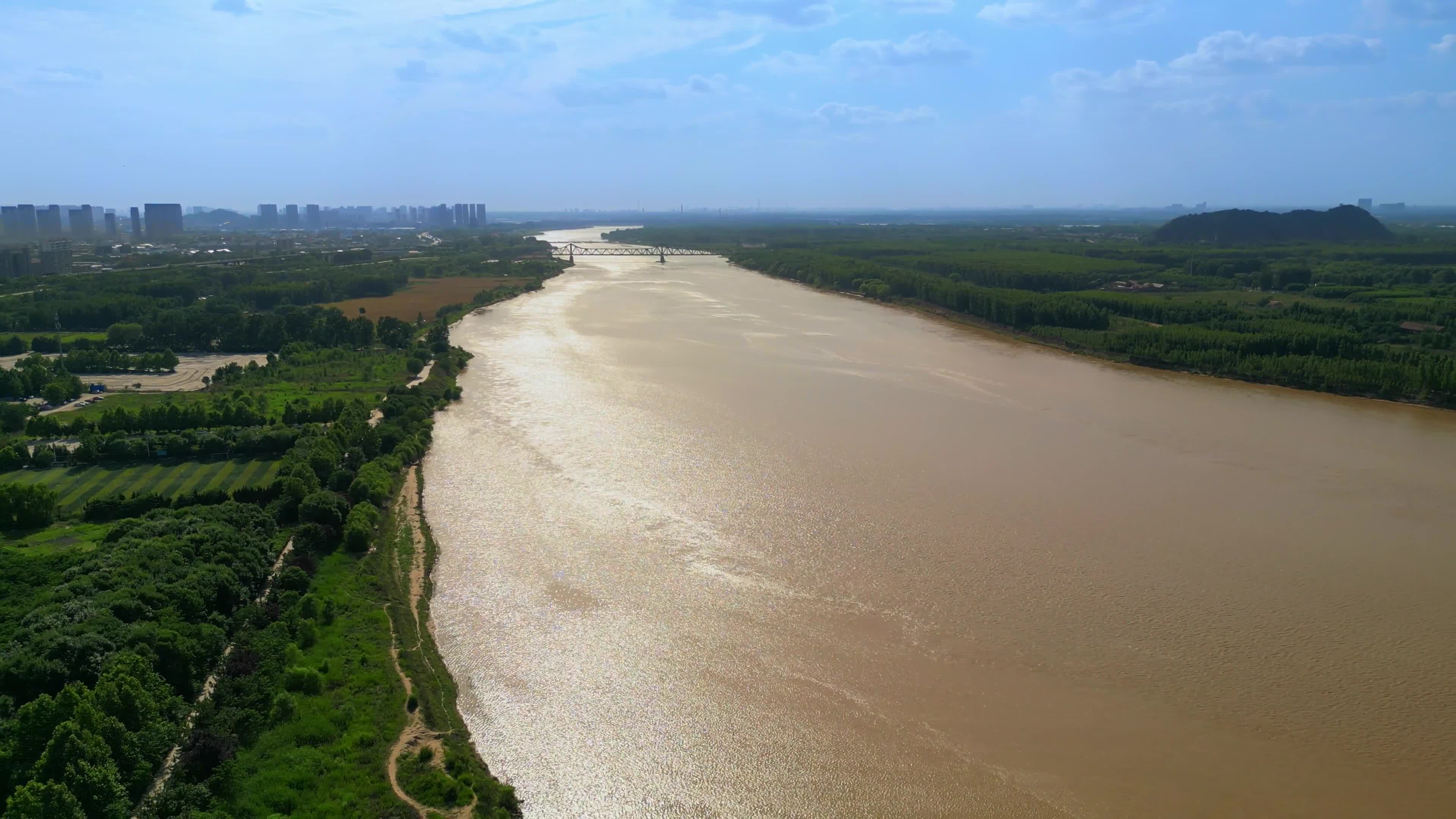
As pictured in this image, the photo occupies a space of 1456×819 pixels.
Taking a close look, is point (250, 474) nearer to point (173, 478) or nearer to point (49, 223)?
point (173, 478)

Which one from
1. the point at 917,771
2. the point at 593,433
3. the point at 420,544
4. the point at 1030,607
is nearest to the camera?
the point at 917,771

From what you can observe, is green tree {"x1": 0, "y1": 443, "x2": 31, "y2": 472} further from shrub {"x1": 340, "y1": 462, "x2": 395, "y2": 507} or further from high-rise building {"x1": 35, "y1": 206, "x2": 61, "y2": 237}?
high-rise building {"x1": 35, "y1": 206, "x2": 61, "y2": 237}

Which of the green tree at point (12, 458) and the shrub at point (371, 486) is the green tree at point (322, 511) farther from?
the green tree at point (12, 458)

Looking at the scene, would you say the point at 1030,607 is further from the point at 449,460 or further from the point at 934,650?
the point at 449,460

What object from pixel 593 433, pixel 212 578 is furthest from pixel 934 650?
pixel 593 433

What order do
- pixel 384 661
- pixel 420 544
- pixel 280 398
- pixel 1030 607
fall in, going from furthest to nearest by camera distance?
pixel 280 398 < pixel 420 544 < pixel 1030 607 < pixel 384 661

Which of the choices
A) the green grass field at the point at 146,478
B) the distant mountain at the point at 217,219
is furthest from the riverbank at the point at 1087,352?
the distant mountain at the point at 217,219

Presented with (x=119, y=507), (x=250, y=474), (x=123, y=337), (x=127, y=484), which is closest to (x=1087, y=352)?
(x=250, y=474)

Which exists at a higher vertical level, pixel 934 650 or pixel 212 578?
pixel 212 578
